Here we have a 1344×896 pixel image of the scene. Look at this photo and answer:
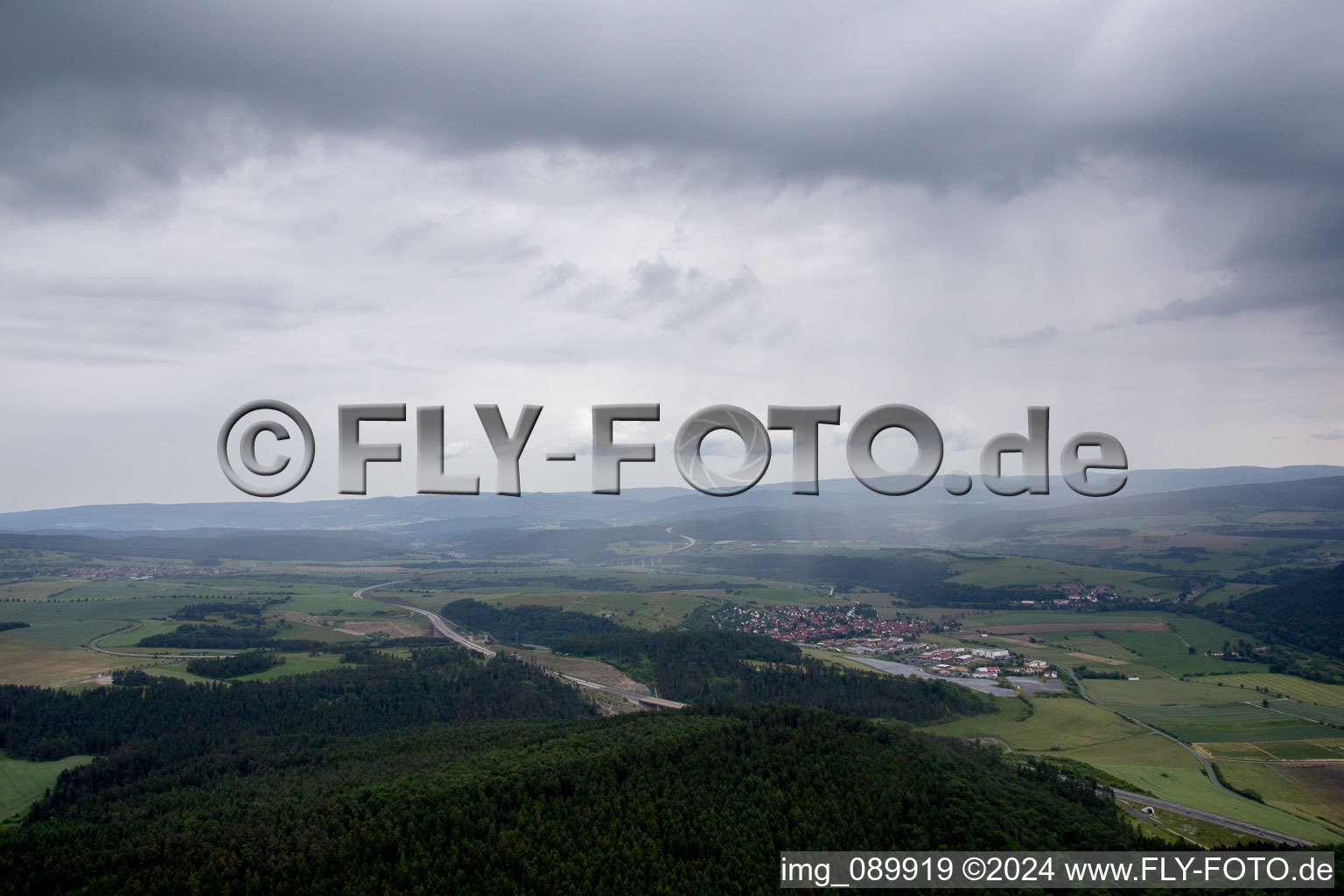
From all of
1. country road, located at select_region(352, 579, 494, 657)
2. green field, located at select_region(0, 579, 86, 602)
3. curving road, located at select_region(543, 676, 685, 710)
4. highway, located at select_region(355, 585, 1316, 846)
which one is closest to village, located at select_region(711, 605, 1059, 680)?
highway, located at select_region(355, 585, 1316, 846)

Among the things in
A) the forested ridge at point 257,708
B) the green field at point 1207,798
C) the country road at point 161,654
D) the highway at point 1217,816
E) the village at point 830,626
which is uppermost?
the highway at point 1217,816

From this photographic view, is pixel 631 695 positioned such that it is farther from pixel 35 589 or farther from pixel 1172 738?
pixel 35 589

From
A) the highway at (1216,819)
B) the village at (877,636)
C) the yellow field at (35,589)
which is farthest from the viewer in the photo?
the yellow field at (35,589)

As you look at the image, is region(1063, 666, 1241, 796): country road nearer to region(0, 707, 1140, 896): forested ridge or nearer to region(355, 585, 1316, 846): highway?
region(355, 585, 1316, 846): highway

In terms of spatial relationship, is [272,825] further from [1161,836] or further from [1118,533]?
[1118,533]

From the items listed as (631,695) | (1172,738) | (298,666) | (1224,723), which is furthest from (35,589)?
(1224,723)

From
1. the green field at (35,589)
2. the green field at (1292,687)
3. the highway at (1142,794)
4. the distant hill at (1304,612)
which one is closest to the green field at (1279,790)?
the highway at (1142,794)

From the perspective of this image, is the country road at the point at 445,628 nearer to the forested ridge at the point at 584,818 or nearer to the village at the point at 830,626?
the village at the point at 830,626

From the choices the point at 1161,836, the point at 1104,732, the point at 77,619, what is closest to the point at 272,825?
the point at 1161,836
